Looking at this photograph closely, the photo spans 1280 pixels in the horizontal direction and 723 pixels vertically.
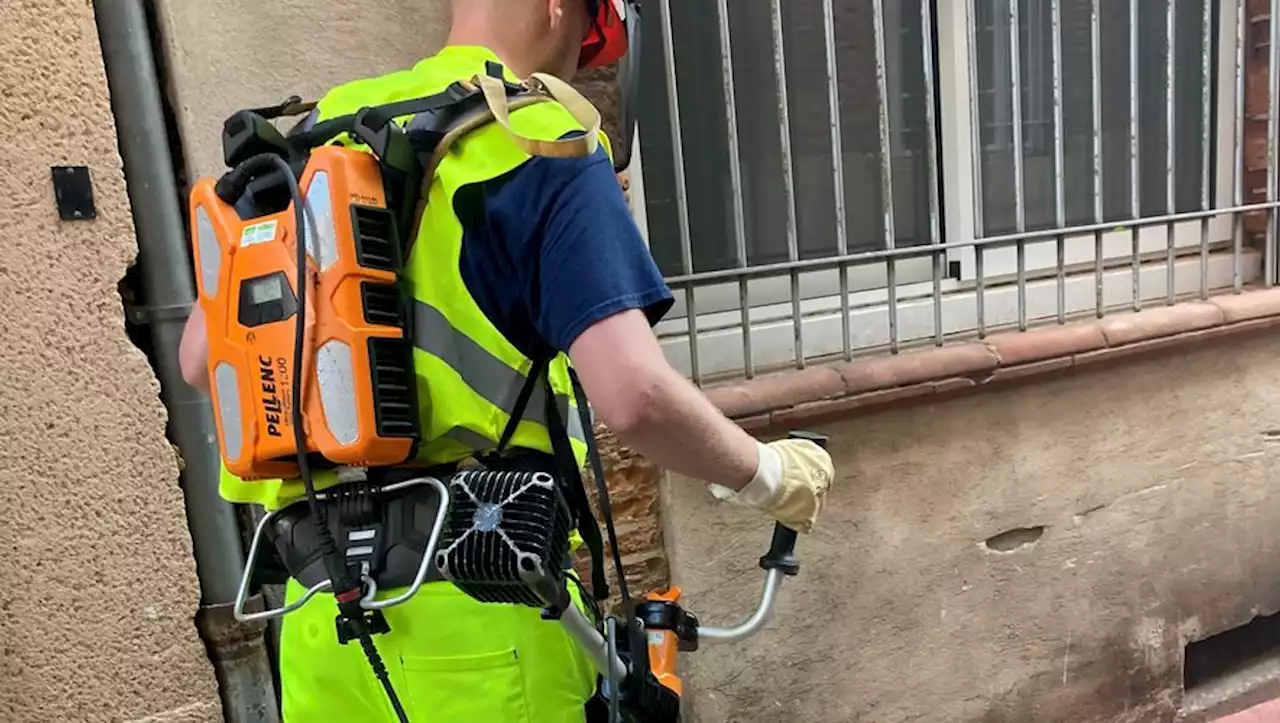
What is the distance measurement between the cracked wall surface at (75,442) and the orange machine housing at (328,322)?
752 mm

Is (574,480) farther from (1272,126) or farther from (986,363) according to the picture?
(1272,126)

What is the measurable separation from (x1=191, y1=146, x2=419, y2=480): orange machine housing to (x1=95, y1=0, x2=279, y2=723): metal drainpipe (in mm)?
719

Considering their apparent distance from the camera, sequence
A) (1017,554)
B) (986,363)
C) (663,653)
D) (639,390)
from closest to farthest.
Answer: (639,390) → (663,653) → (986,363) → (1017,554)

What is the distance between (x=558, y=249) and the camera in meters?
1.23

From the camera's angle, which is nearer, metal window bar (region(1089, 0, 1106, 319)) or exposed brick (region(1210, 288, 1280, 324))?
metal window bar (region(1089, 0, 1106, 319))

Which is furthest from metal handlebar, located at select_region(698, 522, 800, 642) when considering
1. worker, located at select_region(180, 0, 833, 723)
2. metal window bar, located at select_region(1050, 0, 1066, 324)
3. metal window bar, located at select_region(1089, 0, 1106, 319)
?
metal window bar, located at select_region(1089, 0, 1106, 319)

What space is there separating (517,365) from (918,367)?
1.49 metres

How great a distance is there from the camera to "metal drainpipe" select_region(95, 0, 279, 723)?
189 cm

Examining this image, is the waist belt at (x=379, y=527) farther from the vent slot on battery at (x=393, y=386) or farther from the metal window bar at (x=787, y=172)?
the metal window bar at (x=787, y=172)

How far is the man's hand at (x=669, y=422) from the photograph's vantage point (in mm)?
1204

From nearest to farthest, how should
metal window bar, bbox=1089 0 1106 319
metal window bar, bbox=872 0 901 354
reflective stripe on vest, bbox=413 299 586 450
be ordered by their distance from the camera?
reflective stripe on vest, bbox=413 299 586 450, metal window bar, bbox=872 0 901 354, metal window bar, bbox=1089 0 1106 319

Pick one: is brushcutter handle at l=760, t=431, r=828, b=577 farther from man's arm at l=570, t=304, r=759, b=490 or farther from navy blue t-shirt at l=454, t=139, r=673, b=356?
navy blue t-shirt at l=454, t=139, r=673, b=356

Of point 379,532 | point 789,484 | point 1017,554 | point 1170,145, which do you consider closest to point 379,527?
point 379,532

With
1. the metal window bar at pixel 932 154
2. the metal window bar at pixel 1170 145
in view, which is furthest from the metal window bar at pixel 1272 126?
the metal window bar at pixel 932 154
